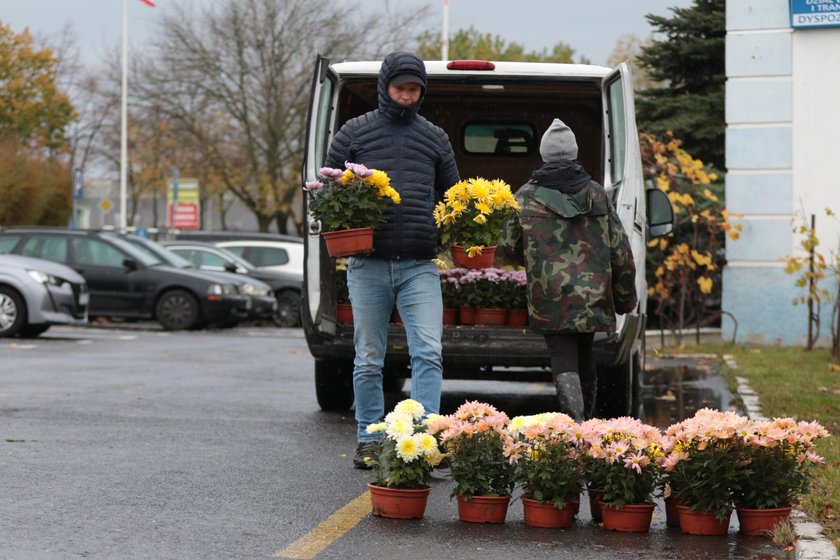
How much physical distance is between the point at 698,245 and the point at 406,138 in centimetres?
1237

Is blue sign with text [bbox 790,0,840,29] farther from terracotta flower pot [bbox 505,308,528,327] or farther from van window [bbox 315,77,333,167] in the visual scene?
van window [bbox 315,77,333,167]

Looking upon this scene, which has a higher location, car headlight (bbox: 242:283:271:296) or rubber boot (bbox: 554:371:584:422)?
car headlight (bbox: 242:283:271:296)

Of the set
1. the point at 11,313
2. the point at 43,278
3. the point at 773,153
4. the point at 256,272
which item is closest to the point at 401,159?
the point at 773,153

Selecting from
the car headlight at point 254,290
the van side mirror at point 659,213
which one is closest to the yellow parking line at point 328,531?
the van side mirror at point 659,213

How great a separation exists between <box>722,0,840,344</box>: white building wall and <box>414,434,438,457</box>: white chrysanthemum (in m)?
11.7

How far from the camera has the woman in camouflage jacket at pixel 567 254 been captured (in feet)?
24.8

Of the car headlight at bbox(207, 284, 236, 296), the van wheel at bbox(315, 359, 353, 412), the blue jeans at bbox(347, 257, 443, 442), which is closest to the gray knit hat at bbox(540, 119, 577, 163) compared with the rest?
the blue jeans at bbox(347, 257, 443, 442)

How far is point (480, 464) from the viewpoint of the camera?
6.03 metres

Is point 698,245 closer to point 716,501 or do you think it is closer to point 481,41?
point 716,501

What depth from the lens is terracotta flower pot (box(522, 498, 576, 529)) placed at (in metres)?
6.01

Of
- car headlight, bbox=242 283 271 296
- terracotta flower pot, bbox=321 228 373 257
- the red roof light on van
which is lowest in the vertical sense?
car headlight, bbox=242 283 271 296

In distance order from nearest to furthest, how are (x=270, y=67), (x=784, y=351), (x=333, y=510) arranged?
1. (x=333, y=510)
2. (x=784, y=351)
3. (x=270, y=67)

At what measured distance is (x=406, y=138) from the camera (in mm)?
7465

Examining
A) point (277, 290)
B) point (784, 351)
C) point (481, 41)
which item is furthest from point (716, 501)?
point (481, 41)
